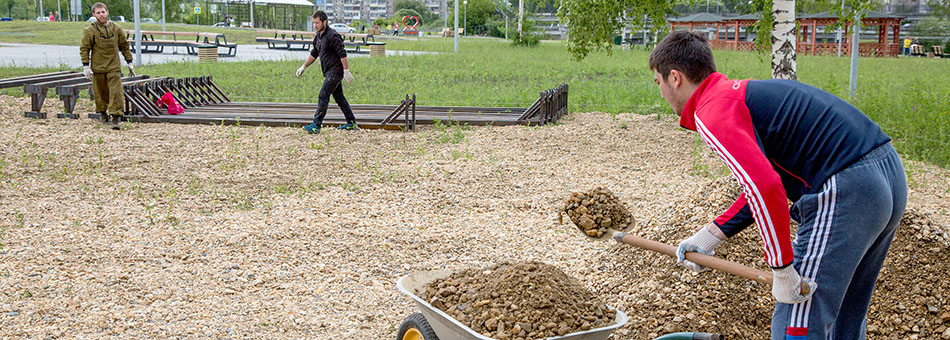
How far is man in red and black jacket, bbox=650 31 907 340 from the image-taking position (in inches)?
97.2

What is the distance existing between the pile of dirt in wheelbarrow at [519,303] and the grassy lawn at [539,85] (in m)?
7.54

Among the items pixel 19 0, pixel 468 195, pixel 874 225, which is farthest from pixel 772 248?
pixel 19 0

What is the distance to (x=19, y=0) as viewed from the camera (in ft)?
288

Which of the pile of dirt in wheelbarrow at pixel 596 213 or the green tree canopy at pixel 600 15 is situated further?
the green tree canopy at pixel 600 15

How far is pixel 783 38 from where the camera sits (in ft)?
30.2

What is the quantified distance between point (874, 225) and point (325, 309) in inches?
119

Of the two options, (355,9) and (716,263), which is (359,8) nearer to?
(355,9)

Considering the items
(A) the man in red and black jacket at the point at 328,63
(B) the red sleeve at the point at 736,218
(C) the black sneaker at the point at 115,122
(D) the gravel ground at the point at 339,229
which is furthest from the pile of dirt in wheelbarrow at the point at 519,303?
(C) the black sneaker at the point at 115,122

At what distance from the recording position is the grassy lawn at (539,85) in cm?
1077

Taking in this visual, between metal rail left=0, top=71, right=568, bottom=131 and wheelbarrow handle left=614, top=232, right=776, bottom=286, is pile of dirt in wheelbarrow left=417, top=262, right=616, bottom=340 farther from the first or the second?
metal rail left=0, top=71, right=568, bottom=131

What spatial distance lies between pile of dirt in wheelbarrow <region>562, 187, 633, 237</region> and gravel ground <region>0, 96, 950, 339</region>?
58 centimetres

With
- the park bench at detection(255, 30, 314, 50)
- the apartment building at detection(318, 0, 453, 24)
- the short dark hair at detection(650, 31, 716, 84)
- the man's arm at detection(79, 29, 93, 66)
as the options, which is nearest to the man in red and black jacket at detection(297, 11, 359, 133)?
the man's arm at detection(79, 29, 93, 66)

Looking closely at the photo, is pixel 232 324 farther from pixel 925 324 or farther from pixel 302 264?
pixel 925 324

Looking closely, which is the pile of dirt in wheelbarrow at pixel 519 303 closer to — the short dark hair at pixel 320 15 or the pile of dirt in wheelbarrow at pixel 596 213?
the pile of dirt in wheelbarrow at pixel 596 213
